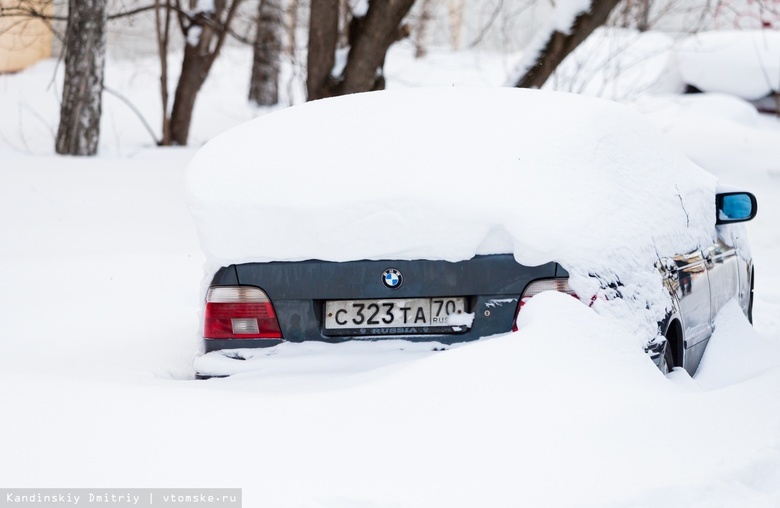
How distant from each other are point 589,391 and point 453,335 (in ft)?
1.91

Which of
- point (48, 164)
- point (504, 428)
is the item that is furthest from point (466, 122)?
point (48, 164)

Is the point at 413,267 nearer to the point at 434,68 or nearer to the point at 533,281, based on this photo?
the point at 533,281

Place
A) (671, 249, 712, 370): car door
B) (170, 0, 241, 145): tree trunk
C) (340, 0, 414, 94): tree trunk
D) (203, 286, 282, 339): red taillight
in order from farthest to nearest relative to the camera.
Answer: (170, 0, 241, 145): tree trunk, (340, 0, 414, 94): tree trunk, (671, 249, 712, 370): car door, (203, 286, 282, 339): red taillight

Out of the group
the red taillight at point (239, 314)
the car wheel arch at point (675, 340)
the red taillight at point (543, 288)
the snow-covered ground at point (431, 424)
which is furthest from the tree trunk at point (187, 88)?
the red taillight at point (543, 288)

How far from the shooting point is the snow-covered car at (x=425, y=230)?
12.1 ft

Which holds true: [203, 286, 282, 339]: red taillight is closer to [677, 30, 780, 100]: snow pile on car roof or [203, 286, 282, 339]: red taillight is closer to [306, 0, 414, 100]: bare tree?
[306, 0, 414, 100]: bare tree

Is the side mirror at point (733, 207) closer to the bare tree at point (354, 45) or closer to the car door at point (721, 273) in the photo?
the car door at point (721, 273)

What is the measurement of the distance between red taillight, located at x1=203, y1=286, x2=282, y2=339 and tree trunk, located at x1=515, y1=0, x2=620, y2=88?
8227mm

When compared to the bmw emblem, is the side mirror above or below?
above

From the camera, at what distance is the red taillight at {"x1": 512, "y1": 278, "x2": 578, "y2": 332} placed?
11.9 ft

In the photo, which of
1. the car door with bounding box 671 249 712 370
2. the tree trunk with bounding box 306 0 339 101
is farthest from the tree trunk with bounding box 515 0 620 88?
the car door with bounding box 671 249 712 370

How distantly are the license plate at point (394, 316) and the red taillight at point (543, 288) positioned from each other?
0.67 feet

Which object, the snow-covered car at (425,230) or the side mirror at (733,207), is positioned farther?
the side mirror at (733,207)

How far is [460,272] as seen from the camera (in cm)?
370
